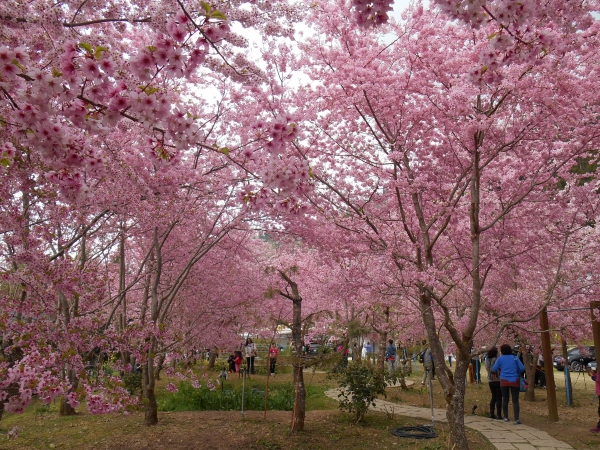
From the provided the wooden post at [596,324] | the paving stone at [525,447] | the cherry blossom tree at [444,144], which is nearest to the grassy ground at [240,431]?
the paving stone at [525,447]

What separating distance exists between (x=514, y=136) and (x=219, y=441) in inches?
235

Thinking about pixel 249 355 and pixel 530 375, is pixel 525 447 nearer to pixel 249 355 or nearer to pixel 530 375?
pixel 530 375

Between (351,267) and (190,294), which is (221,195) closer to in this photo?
(351,267)

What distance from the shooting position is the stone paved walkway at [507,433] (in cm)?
622

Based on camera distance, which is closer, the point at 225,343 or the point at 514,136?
the point at 514,136

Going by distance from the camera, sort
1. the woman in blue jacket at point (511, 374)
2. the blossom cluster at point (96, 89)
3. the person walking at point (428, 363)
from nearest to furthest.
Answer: the blossom cluster at point (96, 89) < the woman in blue jacket at point (511, 374) < the person walking at point (428, 363)

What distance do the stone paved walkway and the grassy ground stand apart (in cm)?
22

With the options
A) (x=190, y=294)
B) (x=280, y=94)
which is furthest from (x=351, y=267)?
(x=190, y=294)

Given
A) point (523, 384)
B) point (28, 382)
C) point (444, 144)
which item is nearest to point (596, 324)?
point (444, 144)

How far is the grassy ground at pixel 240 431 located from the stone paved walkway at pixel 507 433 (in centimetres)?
22

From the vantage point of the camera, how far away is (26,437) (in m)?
7.25

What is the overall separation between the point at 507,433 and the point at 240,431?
4243 millimetres

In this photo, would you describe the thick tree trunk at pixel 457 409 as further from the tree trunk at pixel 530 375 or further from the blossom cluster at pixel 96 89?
the tree trunk at pixel 530 375

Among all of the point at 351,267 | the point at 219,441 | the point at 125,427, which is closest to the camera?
the point at 219,441
